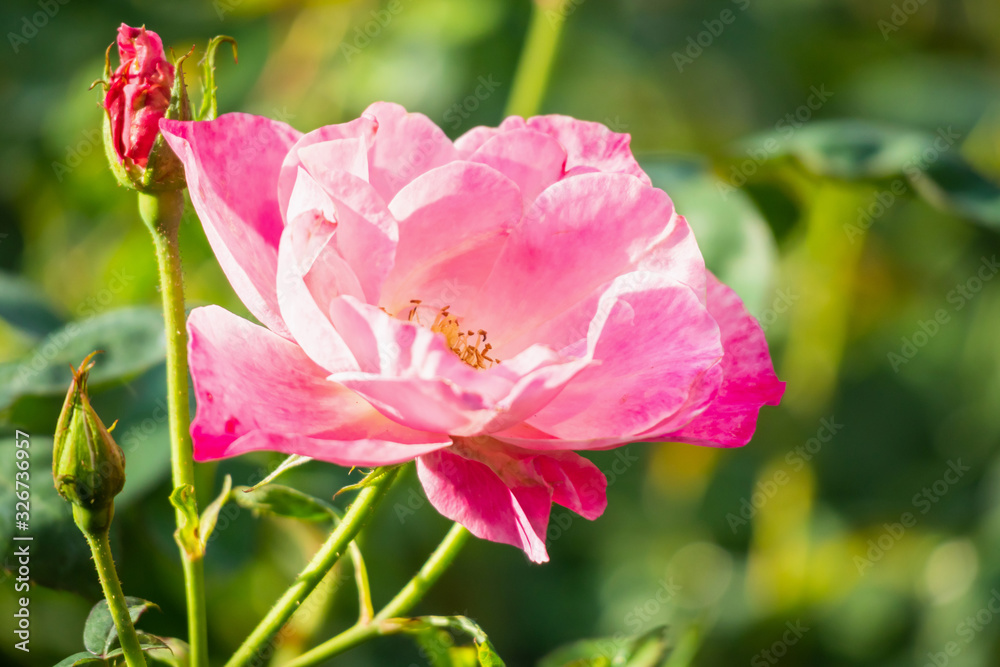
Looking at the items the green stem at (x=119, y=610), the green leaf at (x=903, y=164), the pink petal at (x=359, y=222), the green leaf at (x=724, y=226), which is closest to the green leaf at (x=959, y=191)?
the green leaf at (x=903, y=164)

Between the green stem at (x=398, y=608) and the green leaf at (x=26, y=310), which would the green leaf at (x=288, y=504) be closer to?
the green stem at (x=398, y=608)

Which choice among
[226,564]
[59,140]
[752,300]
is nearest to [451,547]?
[226,564]

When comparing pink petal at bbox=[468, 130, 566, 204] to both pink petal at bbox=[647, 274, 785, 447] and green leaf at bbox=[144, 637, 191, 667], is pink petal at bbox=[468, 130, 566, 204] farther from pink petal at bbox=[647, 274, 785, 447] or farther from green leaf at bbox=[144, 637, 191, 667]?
green leaf at bbox=[144, 637, 191, 667]

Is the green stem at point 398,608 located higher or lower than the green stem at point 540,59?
lower

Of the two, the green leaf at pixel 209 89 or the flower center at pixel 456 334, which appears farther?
the flower center at pixel 456 334

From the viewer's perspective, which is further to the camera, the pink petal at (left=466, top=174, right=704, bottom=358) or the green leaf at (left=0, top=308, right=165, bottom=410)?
the green leaf at (left=0, top=308, right=165, bottom=410)

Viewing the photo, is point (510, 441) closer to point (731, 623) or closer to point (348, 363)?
point (348, 363)

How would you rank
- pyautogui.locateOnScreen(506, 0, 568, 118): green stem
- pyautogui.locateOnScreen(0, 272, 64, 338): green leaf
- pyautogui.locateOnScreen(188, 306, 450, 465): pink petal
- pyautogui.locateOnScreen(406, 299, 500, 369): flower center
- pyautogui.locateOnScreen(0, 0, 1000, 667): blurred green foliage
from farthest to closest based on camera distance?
pyautogui.locateOnScreen(506, 0, 568, 118): green stem < pyautogui.locateOnScreen(0, 0, 1000, 667): blurred green foliage < pyautogui.locateOnScreen(0, 272, 64, 338): green leaf < pyautogui.locateOnScreen(406, 299, 500, 369): flower center < pyautogui.locateOnScreen(188, 306, 450, 465): pink petal

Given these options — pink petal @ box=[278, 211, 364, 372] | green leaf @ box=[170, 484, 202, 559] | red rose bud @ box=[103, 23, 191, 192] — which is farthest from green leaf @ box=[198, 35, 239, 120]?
green leaf @ box=[170, 484, 202, 559]
